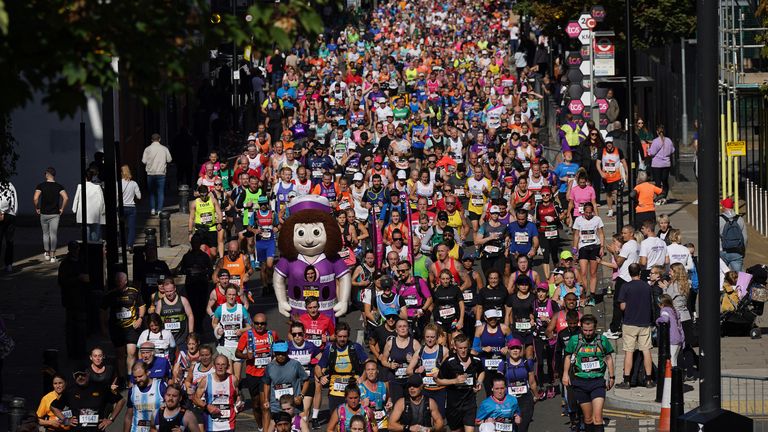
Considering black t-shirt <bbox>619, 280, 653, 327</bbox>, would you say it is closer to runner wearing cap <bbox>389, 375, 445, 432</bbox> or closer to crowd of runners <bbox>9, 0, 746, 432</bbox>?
crowd of runners <bbox>9, 0, 746, 432</bbox>

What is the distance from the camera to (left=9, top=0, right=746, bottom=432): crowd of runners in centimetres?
1848

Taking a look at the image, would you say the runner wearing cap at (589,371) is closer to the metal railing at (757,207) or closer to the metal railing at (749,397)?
the metal railing at (749,397)

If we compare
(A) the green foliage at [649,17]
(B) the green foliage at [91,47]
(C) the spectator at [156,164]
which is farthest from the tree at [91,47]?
(A) the green foliage at [649,17]

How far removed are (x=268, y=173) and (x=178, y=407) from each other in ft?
49.9

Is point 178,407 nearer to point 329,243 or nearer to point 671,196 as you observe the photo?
point 329,243

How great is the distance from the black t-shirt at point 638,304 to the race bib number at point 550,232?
5.62 metres

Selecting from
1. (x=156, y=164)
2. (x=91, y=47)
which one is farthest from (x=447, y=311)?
(x=156, y=164)

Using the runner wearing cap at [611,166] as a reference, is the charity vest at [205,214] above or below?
below

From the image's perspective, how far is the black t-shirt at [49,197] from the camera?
96.1 ft

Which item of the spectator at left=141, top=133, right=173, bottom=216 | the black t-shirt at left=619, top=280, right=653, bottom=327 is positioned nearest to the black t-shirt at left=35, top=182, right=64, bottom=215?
the spectator at left=141, top=133, right=173, bottom=216

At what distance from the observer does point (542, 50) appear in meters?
55.7

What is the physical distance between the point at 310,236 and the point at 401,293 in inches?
59.6

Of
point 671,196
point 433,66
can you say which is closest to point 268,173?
point 671,196

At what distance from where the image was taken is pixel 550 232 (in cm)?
2697
